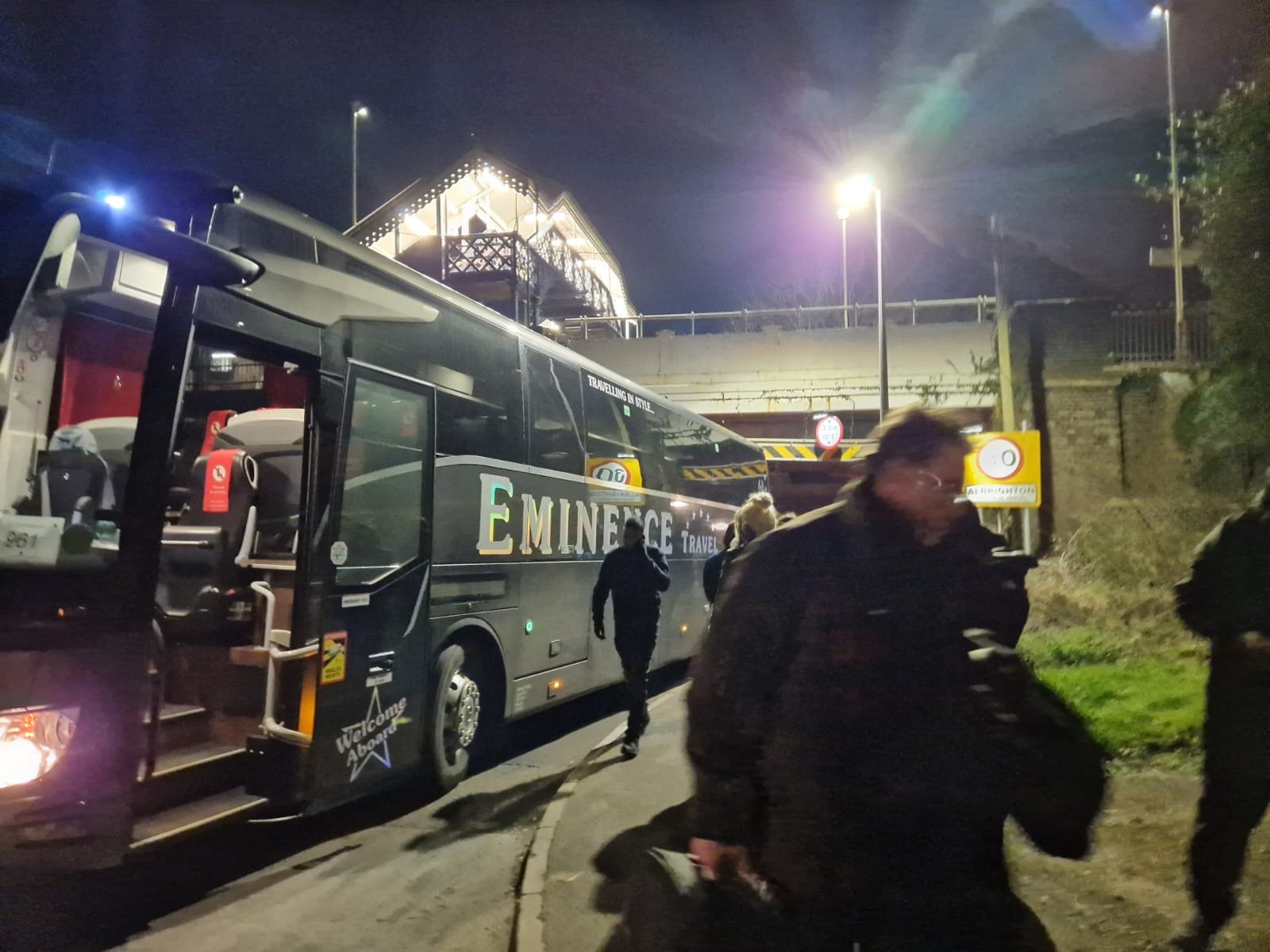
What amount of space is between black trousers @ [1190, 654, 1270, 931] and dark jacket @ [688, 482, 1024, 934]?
2.00 metres

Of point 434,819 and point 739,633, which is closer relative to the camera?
point 739,633

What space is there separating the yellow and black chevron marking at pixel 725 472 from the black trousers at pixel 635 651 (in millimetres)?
5007

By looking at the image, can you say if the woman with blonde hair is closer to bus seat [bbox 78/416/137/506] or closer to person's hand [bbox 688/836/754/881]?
bus seat [bbox 78/416/137/506]

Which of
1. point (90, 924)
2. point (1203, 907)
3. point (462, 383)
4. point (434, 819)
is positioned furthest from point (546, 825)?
point (1203, 907)

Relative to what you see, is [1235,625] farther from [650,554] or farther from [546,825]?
[650,554]

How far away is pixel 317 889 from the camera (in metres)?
4.96

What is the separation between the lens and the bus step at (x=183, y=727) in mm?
5086

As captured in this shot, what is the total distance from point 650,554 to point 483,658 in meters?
1.78

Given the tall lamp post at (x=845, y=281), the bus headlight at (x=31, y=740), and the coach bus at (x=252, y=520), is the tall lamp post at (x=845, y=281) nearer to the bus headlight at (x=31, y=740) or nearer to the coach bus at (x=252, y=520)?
the coach bus at (x=252, y=520)

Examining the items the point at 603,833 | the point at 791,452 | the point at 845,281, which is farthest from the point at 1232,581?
the point at 845,281

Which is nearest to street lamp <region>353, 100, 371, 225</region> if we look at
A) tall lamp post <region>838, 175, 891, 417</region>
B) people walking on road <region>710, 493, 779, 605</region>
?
tall lamp post <region>838, 175, 891, 417</region>

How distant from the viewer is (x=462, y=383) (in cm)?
689

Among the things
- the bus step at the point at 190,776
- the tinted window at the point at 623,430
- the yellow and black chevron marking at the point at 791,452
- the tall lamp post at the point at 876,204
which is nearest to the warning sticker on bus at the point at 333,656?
the bus step at the point at 190,776

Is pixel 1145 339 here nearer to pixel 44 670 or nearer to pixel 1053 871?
pixel 1053 871
